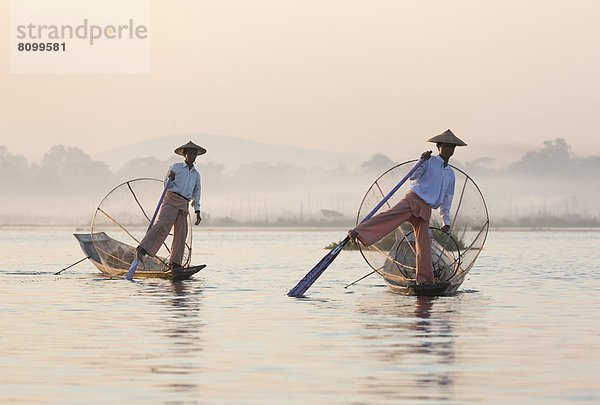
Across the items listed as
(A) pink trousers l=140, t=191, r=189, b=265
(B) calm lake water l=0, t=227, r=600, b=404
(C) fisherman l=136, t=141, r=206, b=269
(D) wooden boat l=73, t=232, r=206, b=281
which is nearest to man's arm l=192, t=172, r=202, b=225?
(C) fisherman l=136, t=141, r=206, b=269

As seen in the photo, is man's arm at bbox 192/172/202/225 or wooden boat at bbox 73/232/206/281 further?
wooden boat at bbox 73/232/206/281

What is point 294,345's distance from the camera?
40.4 feet

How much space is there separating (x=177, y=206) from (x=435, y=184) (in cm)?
575

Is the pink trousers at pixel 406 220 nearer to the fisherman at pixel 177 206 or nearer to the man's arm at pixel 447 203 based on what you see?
the man's arm at pixel 447 203

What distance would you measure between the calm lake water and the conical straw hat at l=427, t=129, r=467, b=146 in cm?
204

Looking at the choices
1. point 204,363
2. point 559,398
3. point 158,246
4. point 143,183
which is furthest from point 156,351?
point 143,183

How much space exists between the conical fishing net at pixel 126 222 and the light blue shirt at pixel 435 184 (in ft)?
20.2

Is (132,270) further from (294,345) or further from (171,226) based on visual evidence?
(294,345)

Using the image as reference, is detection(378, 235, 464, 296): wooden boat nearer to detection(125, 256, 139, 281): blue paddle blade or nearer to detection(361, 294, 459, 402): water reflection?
detection(361, 294, 459, 402): water reflection

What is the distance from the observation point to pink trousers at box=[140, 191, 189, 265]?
23.0 m

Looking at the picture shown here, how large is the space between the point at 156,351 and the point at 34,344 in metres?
1.24

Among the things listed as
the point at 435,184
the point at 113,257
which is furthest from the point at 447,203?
the point at 113,257

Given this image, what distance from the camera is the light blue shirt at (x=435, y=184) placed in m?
18.6

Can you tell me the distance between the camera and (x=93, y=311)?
1623cm
